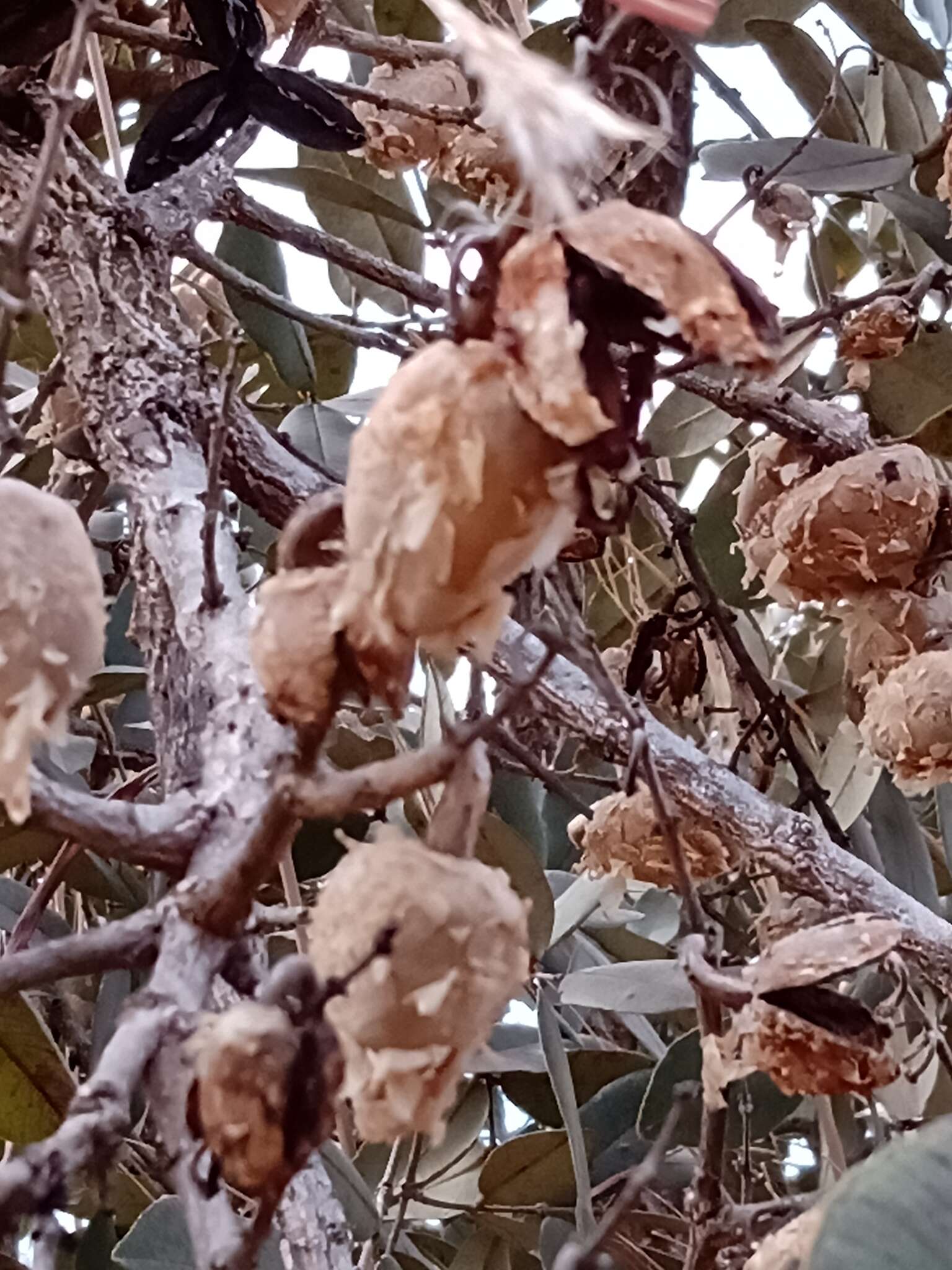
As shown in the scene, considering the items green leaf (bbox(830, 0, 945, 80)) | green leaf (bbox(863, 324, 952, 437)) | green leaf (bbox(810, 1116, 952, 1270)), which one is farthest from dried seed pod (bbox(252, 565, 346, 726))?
green leaf (bbox(830, 0, 945, 80))

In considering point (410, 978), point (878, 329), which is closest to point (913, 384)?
point (878, 329)

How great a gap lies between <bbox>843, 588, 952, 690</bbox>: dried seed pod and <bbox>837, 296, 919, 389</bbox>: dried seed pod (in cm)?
11

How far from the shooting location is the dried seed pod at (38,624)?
9.1 inches

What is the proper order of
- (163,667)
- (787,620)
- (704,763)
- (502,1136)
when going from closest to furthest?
A: (163,667)
(704,763)
(502,1136)
(787,620)

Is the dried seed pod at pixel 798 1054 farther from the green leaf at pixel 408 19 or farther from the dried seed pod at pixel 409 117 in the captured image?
the green leaf at pixel 408 19

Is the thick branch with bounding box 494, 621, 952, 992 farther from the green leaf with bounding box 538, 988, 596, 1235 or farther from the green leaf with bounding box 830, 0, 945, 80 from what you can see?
the green leaf with bounding box 830, 0, 945, 80

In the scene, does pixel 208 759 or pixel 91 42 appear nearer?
pixel 208 759

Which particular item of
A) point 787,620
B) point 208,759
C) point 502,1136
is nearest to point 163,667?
point 208,759

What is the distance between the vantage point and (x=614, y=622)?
933 mm

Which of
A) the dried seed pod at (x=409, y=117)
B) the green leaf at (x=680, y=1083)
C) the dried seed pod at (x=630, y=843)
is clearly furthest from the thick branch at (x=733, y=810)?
the dried seed pod at (x=409, y=117)

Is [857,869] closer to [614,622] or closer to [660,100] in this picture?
[660,100]

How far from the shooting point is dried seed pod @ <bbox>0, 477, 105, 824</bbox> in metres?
0.23

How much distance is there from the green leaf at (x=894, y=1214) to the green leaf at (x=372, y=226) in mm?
593

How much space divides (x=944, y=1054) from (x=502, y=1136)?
0.34 m
